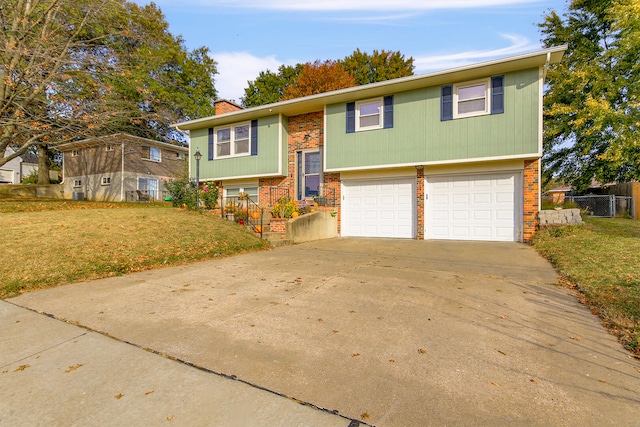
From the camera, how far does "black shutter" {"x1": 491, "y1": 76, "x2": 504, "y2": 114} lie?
32.0 feet

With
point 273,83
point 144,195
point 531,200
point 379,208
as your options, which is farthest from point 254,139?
point 273,83

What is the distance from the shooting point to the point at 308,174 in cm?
1349

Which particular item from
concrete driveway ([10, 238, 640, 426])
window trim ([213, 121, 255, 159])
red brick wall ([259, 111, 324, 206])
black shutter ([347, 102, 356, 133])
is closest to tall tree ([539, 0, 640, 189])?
black shutter ([347, 102, 356, 133])

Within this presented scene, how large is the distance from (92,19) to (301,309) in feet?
51.1

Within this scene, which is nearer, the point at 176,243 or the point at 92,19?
the point at 176,243

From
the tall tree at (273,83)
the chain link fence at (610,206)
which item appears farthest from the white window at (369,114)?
the tall tree at (273,83)

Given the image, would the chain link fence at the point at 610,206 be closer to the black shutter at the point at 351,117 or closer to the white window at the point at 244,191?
the black shutter at the point at 351,117

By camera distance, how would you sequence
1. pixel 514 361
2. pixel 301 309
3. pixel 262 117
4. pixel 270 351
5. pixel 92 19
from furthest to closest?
pixel 262 117 < pixel 92 19 < pixel 301 309 < pixel 270 351 < pixel 514 361

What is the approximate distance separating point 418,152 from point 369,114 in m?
2.41

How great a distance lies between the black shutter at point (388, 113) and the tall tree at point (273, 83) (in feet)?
63.2

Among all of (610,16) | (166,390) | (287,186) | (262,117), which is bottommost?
(166,390)

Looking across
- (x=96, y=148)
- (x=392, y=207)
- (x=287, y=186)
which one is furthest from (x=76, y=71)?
(x=96, y=148)

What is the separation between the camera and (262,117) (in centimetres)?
1392

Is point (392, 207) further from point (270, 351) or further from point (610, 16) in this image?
point (610, 16)
